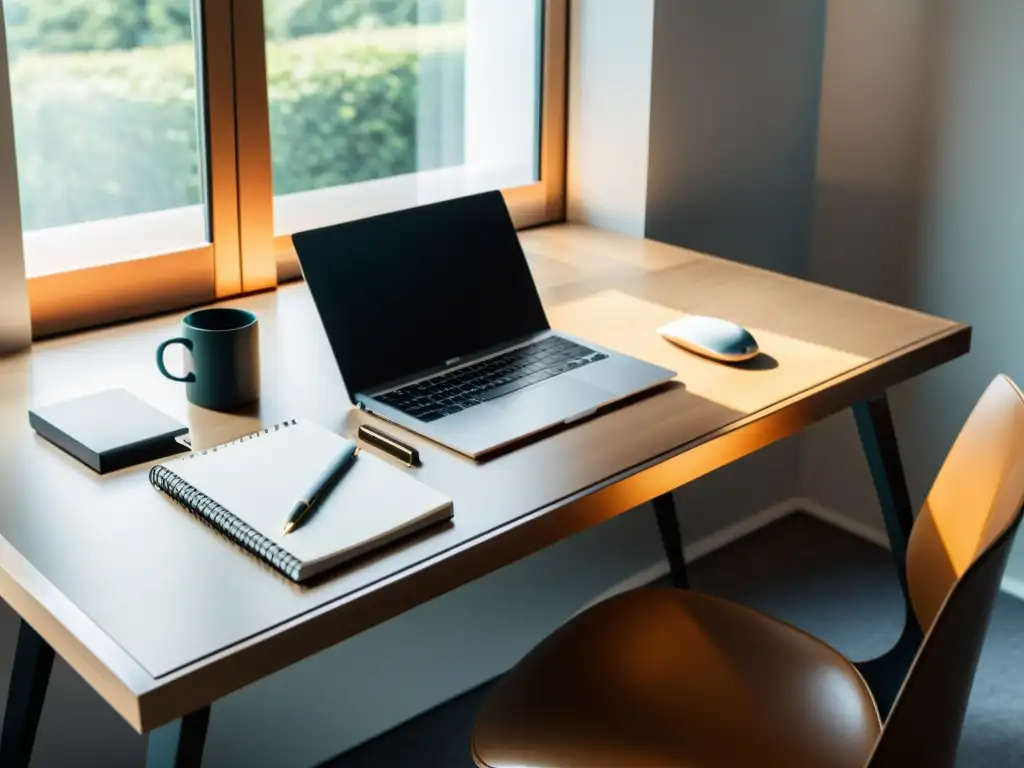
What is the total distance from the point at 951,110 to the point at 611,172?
59 cm

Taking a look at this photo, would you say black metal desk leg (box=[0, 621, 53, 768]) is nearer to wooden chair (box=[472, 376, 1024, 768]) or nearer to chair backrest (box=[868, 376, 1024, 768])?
wooden chair (box=[472, 376, 1024, 768])

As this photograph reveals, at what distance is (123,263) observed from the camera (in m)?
1.62

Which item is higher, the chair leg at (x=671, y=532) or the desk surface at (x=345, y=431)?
the desk surface at (x=345, y=431)

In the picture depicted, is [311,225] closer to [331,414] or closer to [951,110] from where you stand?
[331,414]

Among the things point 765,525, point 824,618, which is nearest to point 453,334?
point 824,618

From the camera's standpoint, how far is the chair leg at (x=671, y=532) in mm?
1929

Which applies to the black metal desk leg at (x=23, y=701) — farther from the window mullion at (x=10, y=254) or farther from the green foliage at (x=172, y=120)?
the green foliage at (x=172, y=120)

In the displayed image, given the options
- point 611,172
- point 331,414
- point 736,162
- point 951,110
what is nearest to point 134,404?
point 331,414

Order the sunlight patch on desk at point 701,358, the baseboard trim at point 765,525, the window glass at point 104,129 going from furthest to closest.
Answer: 1. the baseboard trim at point 765,525
2. the window glass at point 104,129
3. the sunlight patch on desk at point 701,358

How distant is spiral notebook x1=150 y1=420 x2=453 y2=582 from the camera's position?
105 centimetres

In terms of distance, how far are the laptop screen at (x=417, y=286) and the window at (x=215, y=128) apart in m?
0.37

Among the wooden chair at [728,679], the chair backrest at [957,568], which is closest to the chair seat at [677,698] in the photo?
the wooden chair at [728,679]

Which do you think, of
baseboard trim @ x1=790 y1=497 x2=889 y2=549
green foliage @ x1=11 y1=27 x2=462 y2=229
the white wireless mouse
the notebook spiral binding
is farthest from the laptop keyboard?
baseboard trim @ x1=790 y1=497 x2=889 y2=549

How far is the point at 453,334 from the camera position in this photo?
1.47 m
